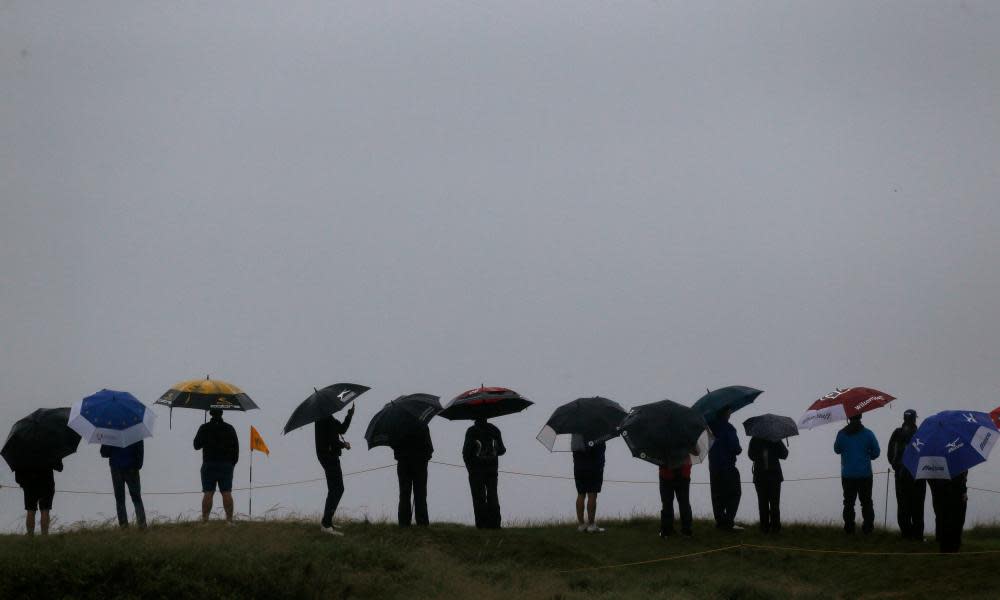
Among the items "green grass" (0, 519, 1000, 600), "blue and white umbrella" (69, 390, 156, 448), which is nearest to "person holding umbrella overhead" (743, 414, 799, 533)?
"green grass" (0, 519, 1000, 600)

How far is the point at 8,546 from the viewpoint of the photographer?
63.8 feet

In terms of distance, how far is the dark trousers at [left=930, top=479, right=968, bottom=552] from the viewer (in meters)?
20.5

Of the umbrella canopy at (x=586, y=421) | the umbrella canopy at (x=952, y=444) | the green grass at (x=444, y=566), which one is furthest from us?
the umbrella canopy at (x=586, y=421)

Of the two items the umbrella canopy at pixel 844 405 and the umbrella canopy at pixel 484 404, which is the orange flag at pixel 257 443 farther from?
the umbrella canopy at pixel 844 405

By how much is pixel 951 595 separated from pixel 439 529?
839 cm

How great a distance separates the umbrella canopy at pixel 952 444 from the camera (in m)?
20.2

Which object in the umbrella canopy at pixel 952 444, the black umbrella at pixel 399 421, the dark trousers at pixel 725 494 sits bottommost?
the dark trousers at pixel 725 494

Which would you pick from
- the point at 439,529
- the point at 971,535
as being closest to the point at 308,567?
the point at 439,529

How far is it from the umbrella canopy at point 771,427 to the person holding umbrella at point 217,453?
8.93 m

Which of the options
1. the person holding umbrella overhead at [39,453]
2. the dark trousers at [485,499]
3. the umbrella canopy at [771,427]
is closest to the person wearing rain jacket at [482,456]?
the dark trousers at [485,499]

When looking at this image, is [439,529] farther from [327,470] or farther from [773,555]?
[773,555]

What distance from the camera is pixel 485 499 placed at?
23.3 m

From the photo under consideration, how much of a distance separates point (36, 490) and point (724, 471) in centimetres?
1174

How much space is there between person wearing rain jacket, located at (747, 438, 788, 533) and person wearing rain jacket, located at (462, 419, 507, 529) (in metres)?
4.46
